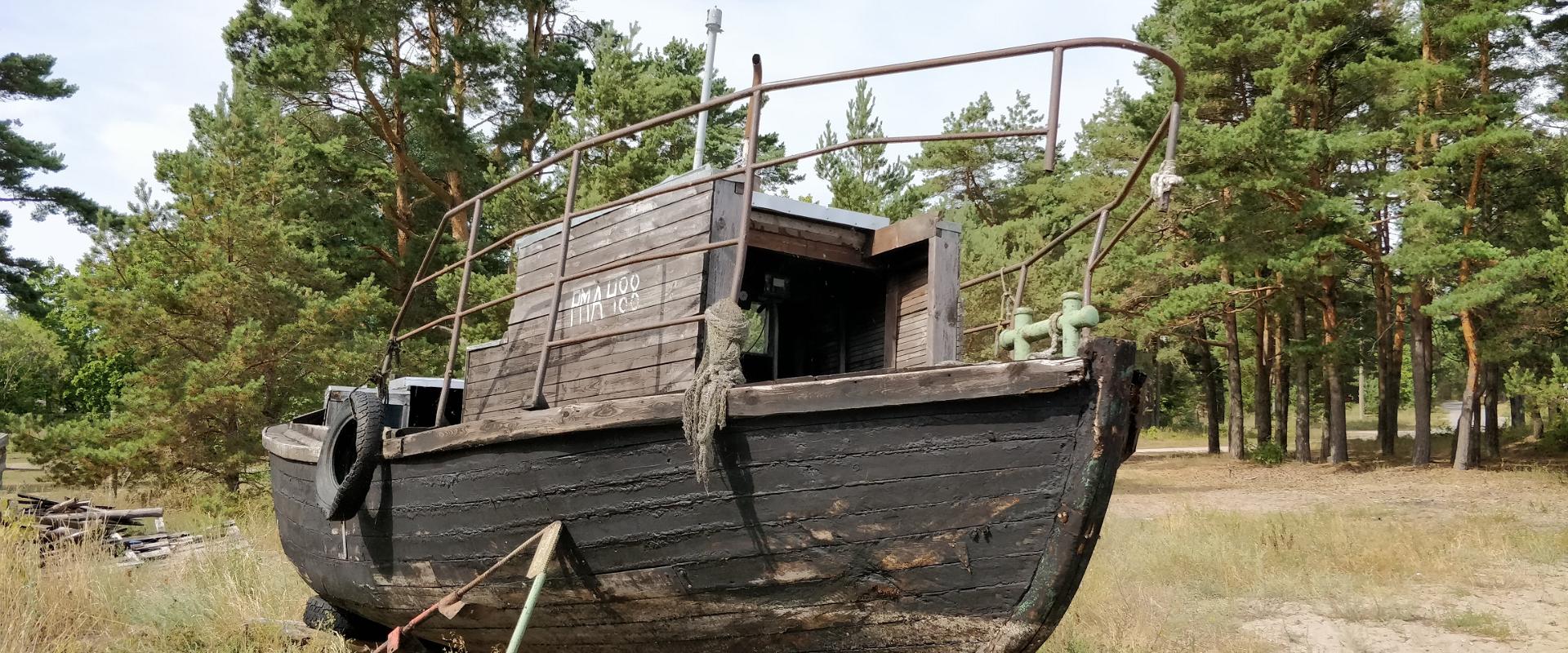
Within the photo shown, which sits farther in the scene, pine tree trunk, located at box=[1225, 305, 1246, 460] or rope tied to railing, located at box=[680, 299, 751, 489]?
pine tree trunk, located at box=[1225, 305, 1246, 460]

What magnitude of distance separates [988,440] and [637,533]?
1543mm

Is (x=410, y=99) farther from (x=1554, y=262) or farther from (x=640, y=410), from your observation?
(x=1554, y=262)

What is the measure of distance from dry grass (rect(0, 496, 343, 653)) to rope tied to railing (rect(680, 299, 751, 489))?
3500 mm

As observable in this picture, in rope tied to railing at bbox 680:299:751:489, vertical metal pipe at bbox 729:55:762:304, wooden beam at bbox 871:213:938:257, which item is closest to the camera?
rope tied to railing at bbox 680:299:751:489

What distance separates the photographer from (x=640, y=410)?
3939 millimetres

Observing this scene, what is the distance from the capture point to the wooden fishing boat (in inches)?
136

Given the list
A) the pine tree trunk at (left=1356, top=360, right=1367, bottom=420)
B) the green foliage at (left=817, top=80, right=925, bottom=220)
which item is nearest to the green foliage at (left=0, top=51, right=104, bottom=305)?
the green foliage at (left=817, top=80, right=925, bottom=220)

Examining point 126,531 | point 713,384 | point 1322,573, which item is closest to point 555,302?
point 713,384

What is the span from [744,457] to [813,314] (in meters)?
2.53

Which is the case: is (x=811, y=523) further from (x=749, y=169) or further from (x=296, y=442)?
(x=296, y=442)

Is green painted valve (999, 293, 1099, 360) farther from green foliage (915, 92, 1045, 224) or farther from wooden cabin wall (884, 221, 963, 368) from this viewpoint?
green foliage (915, 92, 1045, 224)

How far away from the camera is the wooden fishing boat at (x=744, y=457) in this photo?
346 cm

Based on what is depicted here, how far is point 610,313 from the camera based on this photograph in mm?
5066

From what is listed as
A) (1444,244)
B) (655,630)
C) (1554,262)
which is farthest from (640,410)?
(1444,244)
